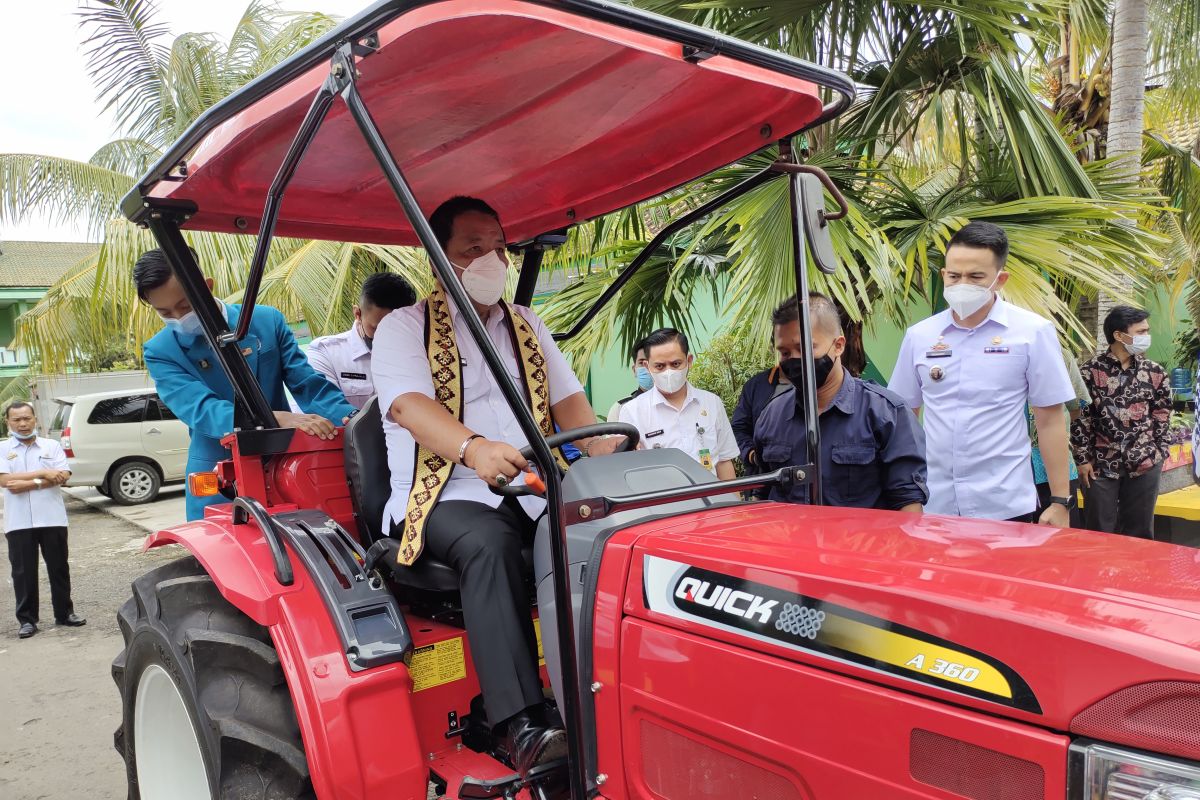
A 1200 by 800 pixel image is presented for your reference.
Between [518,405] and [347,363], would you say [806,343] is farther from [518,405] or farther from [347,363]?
[347,363]

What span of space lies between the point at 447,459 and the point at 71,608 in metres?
5.83

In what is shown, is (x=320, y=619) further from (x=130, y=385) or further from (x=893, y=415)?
(x=130, y=385)

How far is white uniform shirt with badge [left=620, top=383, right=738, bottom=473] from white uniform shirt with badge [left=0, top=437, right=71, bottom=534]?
4846 millimetres

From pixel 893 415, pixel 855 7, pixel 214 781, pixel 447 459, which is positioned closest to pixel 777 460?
pixel 893 415

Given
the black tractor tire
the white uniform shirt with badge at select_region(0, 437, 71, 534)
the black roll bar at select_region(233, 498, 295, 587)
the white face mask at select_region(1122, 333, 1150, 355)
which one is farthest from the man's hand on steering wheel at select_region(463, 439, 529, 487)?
the white uniform shirt with badge at select_region(0, 437, 71, 534)

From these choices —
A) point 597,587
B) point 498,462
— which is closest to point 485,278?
point 498,462

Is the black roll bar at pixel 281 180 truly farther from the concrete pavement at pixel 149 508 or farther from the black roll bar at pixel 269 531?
the concrete pavement at pixel 149 508

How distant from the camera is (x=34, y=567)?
6.50 meters

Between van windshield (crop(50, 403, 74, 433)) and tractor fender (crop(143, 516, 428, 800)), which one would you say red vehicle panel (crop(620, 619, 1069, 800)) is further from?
van windshield (crop(50, 403, 74, 433))

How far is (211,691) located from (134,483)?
12090 millimetres

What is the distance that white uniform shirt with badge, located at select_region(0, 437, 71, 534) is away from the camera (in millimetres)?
6492

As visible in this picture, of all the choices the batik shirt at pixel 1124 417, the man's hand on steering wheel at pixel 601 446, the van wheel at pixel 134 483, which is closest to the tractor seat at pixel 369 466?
the man's hand on steering wheel at pixel 601 446

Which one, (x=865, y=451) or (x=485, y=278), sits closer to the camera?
(x=485, y=278)

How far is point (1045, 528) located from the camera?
5.90 ft
